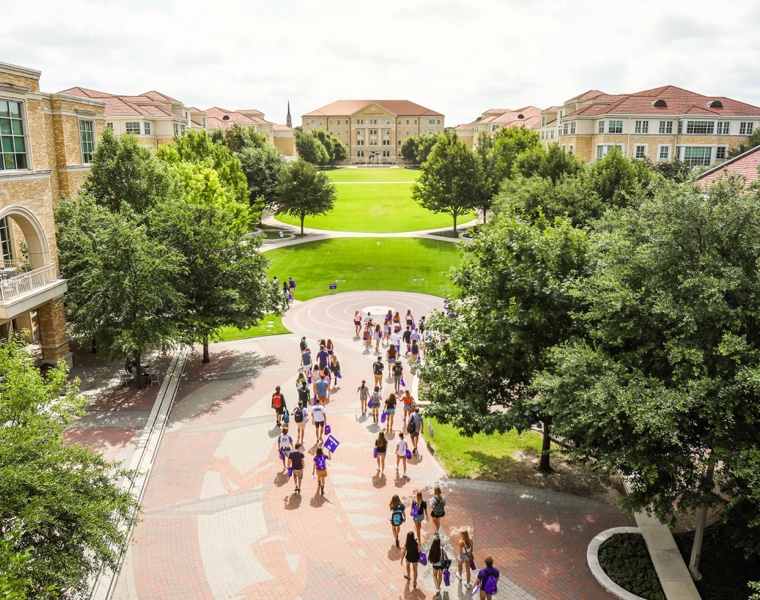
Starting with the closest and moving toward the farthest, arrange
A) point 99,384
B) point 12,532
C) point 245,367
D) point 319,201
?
point 12,532 < point 99,384 < point 245,367 < point 319,201

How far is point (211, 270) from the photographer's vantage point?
2612 centimetres

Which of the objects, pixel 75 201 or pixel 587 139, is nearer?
pixel 75 201

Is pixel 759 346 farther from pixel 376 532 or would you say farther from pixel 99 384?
pixel 99 384

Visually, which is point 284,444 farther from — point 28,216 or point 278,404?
point 28,216

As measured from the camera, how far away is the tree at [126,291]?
73.9ft

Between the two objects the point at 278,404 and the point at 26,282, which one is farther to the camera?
the point at 26,282

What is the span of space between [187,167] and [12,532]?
3521 cm

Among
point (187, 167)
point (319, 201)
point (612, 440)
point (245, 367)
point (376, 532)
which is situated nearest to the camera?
point (612, 440)

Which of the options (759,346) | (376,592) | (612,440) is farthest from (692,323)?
(376,592)

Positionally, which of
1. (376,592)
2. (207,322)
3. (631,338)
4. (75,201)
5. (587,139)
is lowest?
(376,592)

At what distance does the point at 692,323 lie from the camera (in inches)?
438

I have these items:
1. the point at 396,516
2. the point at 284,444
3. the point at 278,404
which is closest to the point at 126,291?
the point at 278,404

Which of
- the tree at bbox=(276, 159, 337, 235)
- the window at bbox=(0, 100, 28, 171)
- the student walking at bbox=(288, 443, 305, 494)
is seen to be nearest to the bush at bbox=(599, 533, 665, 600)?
the student walking at bbox=(288, 443, 305, 494)

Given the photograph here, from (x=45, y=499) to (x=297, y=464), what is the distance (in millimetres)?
7537
